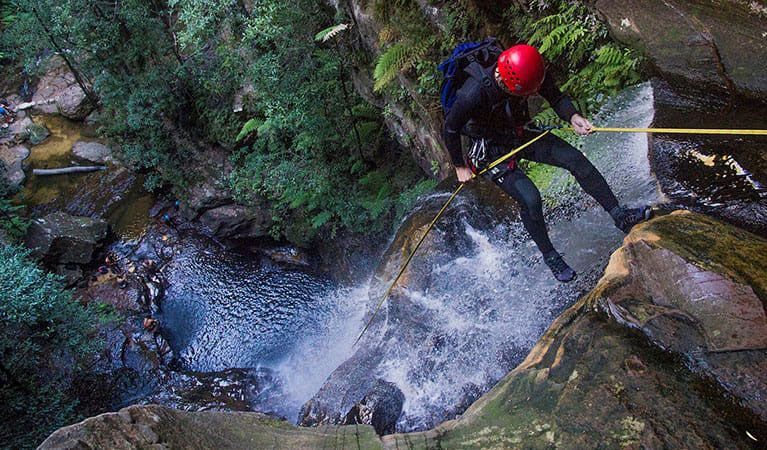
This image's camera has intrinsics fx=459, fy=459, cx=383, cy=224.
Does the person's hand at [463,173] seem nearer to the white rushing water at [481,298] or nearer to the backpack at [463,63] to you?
the backpack at [463,63]

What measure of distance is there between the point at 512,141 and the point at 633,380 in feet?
7.20

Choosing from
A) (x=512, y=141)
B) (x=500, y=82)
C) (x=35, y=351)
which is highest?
(x=500, y=82)

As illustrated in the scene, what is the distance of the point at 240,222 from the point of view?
512 inches

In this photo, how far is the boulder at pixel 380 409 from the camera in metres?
4.89

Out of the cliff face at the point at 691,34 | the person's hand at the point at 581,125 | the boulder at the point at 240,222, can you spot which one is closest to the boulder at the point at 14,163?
the boulder at the point at 240,222

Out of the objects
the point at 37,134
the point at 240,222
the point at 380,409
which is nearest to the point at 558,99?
the point at 380,409

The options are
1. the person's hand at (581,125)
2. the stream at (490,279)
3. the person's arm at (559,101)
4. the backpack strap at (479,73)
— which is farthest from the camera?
the stream at (490,279)

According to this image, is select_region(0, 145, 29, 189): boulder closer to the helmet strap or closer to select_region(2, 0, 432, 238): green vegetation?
→ select_region(2, 0, 432, 238): green vegetation

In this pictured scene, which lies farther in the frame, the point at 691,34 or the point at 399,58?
the point at 399,58

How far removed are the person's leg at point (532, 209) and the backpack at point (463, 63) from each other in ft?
2.93

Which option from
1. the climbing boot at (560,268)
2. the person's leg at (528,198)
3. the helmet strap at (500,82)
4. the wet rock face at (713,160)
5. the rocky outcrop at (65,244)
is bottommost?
the rocky outcrop at (65,244)

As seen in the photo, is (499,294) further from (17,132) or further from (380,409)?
(17,132)

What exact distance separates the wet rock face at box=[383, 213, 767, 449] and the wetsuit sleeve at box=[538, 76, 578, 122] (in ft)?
3.90

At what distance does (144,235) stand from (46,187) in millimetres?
4859
